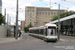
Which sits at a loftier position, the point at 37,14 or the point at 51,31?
the point at 37,14

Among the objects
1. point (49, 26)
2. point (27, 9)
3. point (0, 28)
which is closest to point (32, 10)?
point (27, 9)

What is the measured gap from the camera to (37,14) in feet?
456

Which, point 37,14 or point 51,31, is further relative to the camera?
point 37,14

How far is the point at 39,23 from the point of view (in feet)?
458

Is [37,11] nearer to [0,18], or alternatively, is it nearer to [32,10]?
[32,10]

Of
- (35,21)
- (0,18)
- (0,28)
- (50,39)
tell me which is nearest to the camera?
(50,39)

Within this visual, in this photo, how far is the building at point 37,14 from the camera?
5334 inches

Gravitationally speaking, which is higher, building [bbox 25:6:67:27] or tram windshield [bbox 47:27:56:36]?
building [bbox 25:6:67:27]

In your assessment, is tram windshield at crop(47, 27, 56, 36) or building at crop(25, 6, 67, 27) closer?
tram windshield at crop(47, 27, 56, 36)

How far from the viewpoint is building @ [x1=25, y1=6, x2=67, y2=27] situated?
135488mm

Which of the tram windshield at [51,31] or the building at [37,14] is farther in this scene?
the building at [37,14]

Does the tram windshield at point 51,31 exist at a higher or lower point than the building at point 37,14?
lower

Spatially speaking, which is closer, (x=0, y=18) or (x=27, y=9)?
(x=0, y=18)

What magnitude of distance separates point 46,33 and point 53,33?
1.16 m
